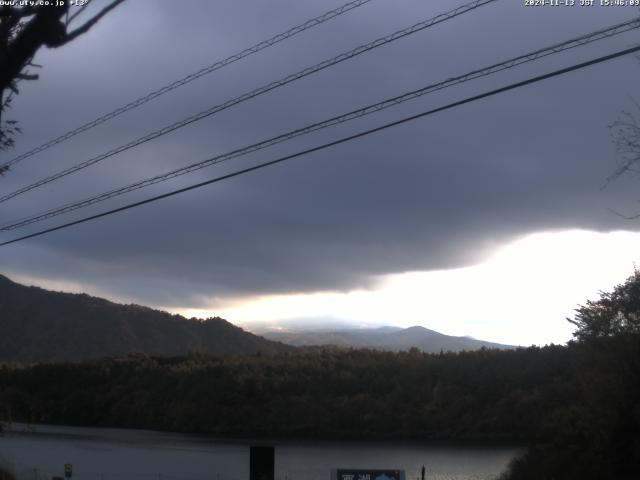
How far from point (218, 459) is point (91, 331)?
66.3 m

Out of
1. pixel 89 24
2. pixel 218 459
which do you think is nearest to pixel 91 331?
pixel 218 459

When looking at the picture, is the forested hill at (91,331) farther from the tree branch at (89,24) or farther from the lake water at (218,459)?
the tree branch at (89,24)

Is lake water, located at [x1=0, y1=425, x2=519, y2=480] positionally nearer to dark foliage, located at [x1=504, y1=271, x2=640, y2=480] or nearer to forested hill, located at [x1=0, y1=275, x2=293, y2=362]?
dark foliage, located at [x1=504, y1=271, x2=640, y2=480]

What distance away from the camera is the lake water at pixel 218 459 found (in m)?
28.4

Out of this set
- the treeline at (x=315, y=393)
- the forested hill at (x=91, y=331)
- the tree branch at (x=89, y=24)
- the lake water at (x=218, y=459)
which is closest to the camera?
the tree branch at (x=89, y=24)

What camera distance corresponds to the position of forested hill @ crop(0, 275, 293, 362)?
305 ft

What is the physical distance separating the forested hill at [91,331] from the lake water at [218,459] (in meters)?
51.0

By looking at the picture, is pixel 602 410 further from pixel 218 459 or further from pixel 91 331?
pixel 91 331

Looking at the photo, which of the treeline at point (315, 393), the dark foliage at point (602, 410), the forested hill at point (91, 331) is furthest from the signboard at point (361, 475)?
the forested hill at point (91, 331)

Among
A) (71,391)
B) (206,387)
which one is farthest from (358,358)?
(71,391)

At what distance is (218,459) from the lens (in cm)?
3372

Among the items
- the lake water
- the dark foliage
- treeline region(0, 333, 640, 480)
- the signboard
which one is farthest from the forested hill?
the signboard

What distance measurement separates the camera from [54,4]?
256 inches

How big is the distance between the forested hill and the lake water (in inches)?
2007
